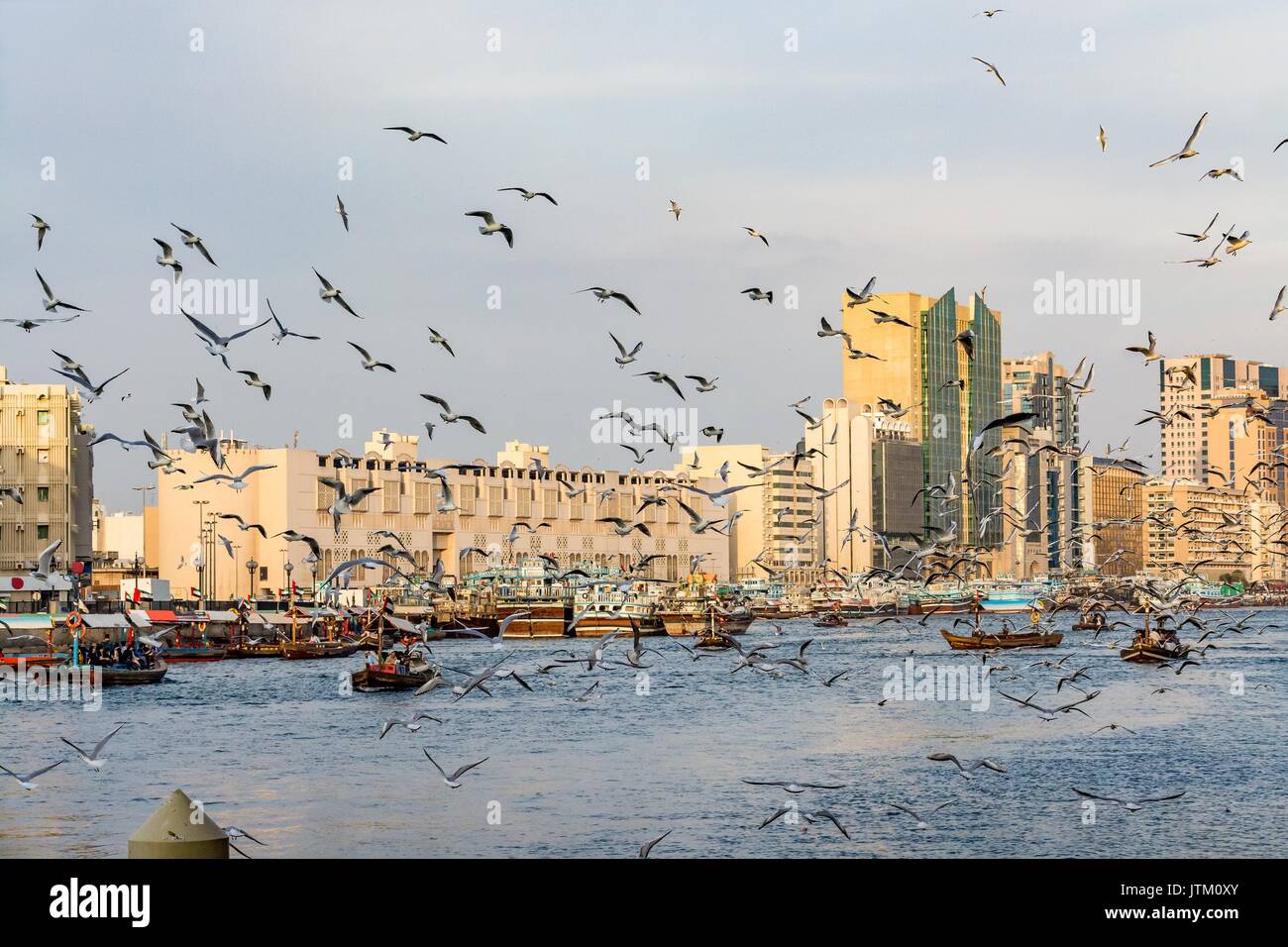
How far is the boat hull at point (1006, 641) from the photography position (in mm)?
108938

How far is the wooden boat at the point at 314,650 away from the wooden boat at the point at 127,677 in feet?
86.6

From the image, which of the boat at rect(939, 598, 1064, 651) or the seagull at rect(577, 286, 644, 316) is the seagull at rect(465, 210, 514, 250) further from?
the boat at rect(939, 598, 1064, 651)

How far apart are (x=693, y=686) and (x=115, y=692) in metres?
27.3

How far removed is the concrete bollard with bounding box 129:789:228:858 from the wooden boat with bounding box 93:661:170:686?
74313 mm

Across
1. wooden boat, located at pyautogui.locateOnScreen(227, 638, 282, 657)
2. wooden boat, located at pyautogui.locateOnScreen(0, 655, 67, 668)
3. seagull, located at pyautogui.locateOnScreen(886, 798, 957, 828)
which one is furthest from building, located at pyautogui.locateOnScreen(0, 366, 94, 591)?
seagull, located at pyautogui.locateOnScreen(886, 798, 957, 828)

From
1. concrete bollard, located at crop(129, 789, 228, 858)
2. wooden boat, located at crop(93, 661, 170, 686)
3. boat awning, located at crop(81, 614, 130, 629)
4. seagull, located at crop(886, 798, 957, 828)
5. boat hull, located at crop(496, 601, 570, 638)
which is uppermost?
concrete bollard, located at crop(129, 789, 228, 858)

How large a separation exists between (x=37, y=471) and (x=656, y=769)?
7955 centimetres

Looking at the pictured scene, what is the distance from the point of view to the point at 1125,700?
229ft

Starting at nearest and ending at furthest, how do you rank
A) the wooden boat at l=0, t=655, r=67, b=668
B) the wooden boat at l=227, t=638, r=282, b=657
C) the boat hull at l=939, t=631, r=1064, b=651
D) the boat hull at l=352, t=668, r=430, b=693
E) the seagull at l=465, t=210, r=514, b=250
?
the seagull at l=465, t=210, r=514, b=250, the boat hull at l=352, t=668, r=430, b=693, the wooden boat at l=0, t=655, r=67, b=668, the boat hull at l=939, t=631, r=1064, b=651, the wooden boat at l=227, t=638, r=282, b=657

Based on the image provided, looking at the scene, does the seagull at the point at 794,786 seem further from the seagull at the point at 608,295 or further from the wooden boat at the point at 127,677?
the wooden boat at the point at 127,677

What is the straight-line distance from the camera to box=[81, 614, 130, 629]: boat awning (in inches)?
3671

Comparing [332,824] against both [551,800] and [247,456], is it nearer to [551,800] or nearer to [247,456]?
[551,800]
